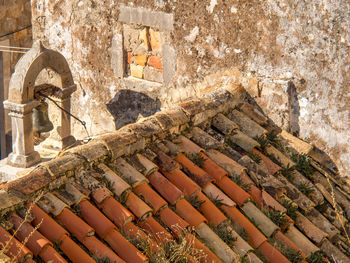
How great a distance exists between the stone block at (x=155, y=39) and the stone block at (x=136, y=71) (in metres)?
0.29

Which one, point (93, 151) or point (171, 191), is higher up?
point (93, 151)

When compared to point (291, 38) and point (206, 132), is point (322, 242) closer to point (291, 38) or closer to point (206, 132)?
Result: point (206, 132)

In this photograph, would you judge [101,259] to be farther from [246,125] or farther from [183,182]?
[246,125]

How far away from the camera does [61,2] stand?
5684 millimetres

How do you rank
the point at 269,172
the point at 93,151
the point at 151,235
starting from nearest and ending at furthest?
the point at 151,235 < the point at 93,151 < the point at 269,172

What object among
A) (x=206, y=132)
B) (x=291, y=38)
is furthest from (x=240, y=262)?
(x=291, y=38)

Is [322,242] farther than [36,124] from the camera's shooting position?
No

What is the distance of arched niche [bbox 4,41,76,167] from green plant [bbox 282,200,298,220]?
2.89m

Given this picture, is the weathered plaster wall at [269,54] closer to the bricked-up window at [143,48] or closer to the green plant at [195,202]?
the bricked-up window at [143,48]

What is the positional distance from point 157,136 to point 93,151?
607mm

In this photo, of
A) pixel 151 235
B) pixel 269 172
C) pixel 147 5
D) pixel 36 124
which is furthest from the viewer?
pixel 36 124

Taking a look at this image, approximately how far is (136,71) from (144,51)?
23 cm

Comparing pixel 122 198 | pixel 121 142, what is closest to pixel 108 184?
pixel 122 198

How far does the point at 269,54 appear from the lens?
Result: 444 centimetres
